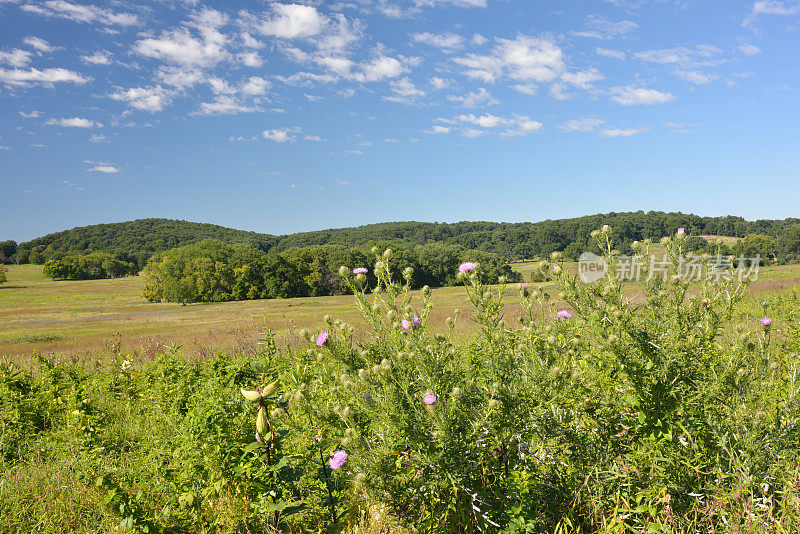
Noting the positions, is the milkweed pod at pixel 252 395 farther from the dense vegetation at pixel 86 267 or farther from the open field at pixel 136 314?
the dense vegetation at pixel 86 267

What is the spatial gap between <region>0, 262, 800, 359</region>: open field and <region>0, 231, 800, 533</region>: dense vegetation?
8.07 m

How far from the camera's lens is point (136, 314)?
5131 centimetres

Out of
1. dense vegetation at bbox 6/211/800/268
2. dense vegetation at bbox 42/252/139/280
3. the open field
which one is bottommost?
the open field

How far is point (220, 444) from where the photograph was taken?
9.91 feet

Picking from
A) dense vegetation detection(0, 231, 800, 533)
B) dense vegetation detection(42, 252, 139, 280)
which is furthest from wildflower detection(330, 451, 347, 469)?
dense vegetation detection(42, 252, 139, 280)

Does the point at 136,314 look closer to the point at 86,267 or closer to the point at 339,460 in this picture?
the point at 339,460

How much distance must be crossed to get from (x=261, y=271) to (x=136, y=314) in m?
30.2

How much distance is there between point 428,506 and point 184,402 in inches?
173

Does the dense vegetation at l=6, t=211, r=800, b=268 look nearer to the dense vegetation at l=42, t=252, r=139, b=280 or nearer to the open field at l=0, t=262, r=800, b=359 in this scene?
the dense vegetation at l=42, t=252, r=139, b=280

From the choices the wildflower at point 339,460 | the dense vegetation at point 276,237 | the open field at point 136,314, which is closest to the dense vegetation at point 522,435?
the wildflower at point 339,460

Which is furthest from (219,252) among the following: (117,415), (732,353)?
(732,353)

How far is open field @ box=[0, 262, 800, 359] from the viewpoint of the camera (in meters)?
20.5

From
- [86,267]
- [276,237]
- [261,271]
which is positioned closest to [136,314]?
[261,271]

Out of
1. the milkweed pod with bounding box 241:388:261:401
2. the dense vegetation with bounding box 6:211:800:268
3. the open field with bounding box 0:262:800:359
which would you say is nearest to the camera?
the milkweed pod with bounding box 241:388:261:401
